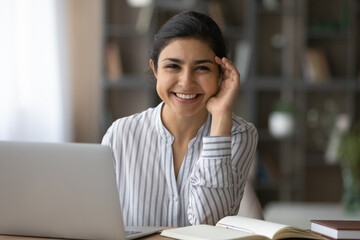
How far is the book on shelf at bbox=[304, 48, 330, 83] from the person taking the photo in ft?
18.7

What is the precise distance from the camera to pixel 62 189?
1.63 m

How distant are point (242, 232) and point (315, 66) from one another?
4.23m

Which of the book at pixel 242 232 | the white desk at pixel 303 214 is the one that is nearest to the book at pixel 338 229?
the book at pixel 242 232

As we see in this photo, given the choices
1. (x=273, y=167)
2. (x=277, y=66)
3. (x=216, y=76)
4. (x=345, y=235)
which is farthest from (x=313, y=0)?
(x=345, y=235)

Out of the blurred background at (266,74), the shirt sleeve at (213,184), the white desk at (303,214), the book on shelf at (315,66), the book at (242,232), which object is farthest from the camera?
the book on shelf at (315,66)

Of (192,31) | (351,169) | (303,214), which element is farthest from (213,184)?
(351,169)

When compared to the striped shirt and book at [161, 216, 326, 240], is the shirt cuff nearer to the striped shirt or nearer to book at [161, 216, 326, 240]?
the striped shirt

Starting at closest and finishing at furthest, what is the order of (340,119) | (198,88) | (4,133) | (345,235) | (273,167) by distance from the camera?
1. (345,235)
2. (198,88)
3. (4,133)
4. (340,119)
5. (273,167)

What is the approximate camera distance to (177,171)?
2193mm

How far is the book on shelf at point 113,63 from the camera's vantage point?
5480mm

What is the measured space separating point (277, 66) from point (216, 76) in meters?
3.71

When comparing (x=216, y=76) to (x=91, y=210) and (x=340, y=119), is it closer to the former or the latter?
(x=91, y=210)

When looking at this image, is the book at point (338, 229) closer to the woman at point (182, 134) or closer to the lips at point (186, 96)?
the woman at point (182, 134)

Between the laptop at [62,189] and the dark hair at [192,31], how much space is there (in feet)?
2.14
